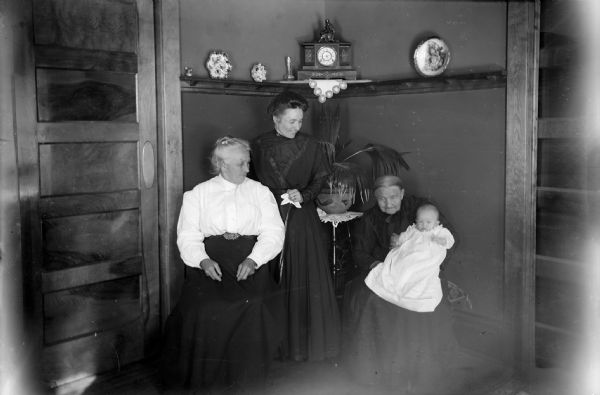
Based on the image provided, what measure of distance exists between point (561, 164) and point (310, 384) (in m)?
1.82

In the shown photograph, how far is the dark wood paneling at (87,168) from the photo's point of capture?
11.0 feet

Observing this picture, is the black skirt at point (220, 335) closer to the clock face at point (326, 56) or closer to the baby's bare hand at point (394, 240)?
the baby's bare hand at point (394, 240)

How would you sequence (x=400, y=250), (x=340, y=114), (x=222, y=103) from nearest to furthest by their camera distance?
(x=400, y=250)
(x=222, y=103)
(x=340, y=114)

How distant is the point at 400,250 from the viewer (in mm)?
3588

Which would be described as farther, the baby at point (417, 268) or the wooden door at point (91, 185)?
the baby at point (417, 268)

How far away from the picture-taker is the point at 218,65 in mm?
4062

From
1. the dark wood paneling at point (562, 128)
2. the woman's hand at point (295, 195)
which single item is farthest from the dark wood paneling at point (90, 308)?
the dark wood paneling at point (562, 128)

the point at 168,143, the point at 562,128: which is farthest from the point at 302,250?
the point at 562,128

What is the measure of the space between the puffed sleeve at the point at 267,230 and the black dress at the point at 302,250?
19cm

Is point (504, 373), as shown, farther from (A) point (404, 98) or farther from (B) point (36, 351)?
(B) point (36, 351)

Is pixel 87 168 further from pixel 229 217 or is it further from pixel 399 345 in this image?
pixel 399 345

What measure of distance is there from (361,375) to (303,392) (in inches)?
13.1

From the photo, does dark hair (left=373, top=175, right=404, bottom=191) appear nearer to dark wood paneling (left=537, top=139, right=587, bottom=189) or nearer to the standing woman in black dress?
the standing woman in black dress

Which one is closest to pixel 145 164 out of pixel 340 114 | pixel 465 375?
pixel 340 114
